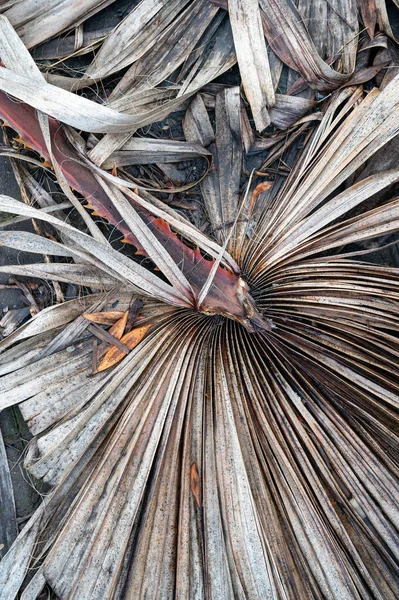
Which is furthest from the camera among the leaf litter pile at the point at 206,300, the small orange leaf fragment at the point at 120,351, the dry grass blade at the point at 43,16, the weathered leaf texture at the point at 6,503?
the weathered leaf texture at the point at 6,503

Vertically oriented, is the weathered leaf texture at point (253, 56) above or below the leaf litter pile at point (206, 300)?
above

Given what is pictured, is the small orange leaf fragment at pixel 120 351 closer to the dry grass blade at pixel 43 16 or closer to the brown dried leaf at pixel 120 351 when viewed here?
the brown dried leaf at pixel 120 351

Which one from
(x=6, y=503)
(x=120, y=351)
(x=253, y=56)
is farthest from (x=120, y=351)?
(x=253, y=56)

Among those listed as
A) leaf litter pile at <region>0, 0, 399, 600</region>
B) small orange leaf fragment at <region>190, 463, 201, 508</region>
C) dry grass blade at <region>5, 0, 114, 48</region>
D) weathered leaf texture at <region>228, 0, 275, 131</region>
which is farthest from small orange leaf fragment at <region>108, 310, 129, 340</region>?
dry grass blade at <region>5, 0, 114, 48</region>

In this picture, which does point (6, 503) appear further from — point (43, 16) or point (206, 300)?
point (43, 16)

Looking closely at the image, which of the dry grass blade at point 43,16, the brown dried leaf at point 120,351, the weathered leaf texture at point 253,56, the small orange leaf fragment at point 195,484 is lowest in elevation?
the small orange leaf fragment at point 195,484

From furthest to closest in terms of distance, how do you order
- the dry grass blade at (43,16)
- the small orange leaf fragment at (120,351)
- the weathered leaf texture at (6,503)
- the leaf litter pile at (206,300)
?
1. the weathered leaf texture at (6,503)
2. the small orange leaf fragment at (120,351)
3. the dry grass blade at (43,16)
4. the leaf litter pile at (206,300)

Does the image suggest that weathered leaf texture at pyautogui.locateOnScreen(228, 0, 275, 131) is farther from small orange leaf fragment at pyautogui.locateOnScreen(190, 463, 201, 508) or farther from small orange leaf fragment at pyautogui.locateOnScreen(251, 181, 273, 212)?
small orange leaf fragment at pyautogui.locateOnScreen(190, 463, 201, 508)

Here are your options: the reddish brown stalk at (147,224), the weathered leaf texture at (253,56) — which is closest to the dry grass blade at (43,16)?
the reddish brown stalk at (147,224)
